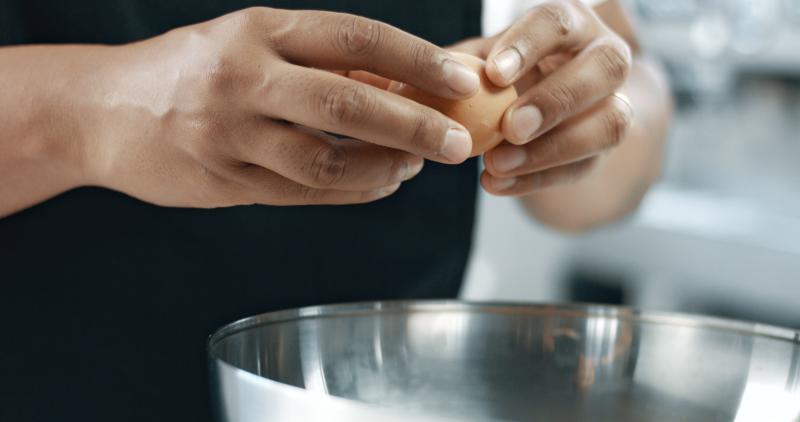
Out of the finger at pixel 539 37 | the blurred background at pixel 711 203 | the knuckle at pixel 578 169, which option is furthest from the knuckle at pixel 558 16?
the blurred background at pixel 711 203

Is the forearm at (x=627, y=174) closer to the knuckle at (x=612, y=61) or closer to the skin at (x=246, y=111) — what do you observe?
the knuckle at (x=612, y=61)

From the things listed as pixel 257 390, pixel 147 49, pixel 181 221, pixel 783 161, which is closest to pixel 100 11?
pixel 181 221

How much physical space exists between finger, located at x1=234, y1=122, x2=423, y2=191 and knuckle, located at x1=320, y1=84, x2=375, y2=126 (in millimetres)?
25

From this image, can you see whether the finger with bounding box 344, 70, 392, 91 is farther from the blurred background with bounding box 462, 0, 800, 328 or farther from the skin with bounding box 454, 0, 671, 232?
the blurred background with bounding box 462, 0, 800, 328

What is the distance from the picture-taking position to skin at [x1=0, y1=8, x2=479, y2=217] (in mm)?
436

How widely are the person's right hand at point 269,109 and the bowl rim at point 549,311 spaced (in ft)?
0.22

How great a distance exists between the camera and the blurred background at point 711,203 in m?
1.94

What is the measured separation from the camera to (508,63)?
1.75 ft

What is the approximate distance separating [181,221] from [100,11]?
0.17 m

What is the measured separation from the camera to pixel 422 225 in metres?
0.93

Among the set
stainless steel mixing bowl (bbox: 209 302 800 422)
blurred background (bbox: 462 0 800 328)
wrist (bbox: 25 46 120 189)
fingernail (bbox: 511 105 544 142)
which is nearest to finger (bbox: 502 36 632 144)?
fingernail (bbox: 511 105 544 142)

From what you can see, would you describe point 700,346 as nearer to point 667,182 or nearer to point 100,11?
point 100,11

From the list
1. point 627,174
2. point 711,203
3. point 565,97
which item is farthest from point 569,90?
point 711,203

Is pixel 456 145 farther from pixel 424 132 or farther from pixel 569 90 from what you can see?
pixel 569 90
